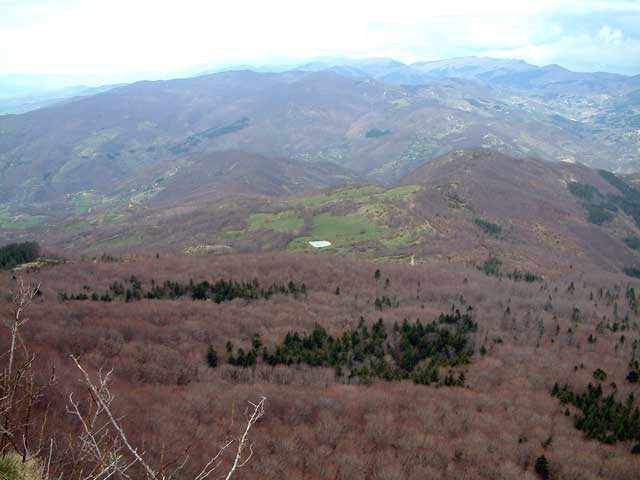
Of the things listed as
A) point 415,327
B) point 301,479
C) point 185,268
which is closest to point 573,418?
point 415,327

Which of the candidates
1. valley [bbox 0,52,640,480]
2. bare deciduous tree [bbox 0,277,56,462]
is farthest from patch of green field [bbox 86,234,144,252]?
bare deciduous tree [bbox 0,277,56,462]

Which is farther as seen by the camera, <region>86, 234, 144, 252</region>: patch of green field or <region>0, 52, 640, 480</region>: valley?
<region>86, 234, 144, 252</region>: patch of green field

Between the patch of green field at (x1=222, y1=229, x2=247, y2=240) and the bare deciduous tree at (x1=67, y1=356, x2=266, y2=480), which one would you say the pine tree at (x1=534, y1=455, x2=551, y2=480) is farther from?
the patch of green field at (x1=222, y1=229, x2=247, y2=240)

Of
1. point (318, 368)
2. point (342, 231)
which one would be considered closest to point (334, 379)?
point (318, 368)

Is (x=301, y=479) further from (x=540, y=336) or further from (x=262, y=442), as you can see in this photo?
(x=540, y=336)

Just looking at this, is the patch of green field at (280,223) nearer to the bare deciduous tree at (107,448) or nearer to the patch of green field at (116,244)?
the patch of green field at (116,244)

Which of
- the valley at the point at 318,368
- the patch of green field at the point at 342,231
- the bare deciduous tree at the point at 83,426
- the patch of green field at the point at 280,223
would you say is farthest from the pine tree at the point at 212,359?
the patch of green field at the point at 280,223
